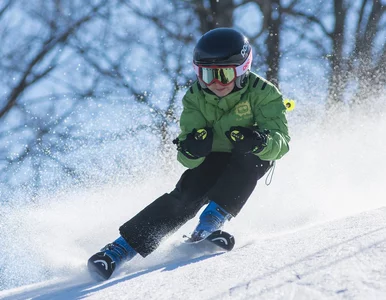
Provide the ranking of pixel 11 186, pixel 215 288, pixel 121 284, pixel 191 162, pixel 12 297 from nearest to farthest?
pixel 215 288 → pixel 121 284 → pixel 12 297 → pixel 191 162 → pixel 11 186

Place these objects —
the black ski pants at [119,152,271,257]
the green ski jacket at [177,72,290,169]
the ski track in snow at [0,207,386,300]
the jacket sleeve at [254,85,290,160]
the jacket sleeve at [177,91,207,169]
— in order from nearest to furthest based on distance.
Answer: the ski track in snow at [0,207,386,300] → the black ski pants at [119,152,271,257] → the jacket sleeve at [254,85,290,160] → the green ski jacket at [177,72,290,169] → the jacket sleeve at [177,91,207,169]

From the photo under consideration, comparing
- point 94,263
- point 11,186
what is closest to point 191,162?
point 94,263

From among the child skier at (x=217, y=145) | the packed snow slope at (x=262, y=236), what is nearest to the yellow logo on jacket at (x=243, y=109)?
the child skier at (x=217, y=145)

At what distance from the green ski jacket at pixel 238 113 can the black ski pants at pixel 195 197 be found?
85mm

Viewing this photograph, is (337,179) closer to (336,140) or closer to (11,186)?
(336,140)

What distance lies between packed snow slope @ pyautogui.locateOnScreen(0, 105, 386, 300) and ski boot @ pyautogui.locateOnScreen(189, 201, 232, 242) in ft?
0.30

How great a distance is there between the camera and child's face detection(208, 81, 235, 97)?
9.34 feet

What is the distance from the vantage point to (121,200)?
18.0ft

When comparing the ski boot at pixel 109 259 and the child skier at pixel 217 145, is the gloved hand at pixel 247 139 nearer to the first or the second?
the child skier at pixel 217 145

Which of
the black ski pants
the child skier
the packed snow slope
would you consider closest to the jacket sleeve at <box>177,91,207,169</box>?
the child skier

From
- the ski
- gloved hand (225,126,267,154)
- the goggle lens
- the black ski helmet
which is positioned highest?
the black ski helmet

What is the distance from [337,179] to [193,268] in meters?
3.82

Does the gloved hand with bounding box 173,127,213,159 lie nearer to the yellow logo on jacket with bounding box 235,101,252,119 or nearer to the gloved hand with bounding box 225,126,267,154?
the gloved hand with bounding box 225,126,267,154

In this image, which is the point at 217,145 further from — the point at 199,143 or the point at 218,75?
the point at 218,75
